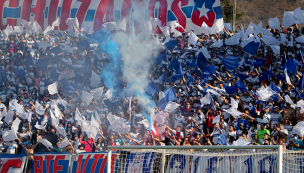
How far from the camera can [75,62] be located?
13227mm

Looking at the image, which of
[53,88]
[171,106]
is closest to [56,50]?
[53,88]

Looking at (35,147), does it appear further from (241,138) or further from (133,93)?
(241,138)

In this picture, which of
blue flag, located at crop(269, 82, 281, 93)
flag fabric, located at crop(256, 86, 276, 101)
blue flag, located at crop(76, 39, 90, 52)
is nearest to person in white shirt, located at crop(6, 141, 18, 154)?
blue flag, located at crop(76, 39, 90, 52)

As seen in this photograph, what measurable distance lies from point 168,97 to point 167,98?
4cm

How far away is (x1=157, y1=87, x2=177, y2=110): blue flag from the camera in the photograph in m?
10.1

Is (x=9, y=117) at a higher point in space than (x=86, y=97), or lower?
lower

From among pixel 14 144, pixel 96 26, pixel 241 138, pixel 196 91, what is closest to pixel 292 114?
pixel 241 138

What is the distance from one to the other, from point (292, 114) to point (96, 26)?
33.7ft

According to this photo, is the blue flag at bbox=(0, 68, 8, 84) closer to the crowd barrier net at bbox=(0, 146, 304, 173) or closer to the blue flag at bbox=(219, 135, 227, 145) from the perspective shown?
the crowd barrier net at bbox=(0, 146, 304, 173)

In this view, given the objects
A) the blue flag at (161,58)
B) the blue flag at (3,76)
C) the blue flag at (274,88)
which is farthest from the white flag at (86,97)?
the blue flag at (274,88)

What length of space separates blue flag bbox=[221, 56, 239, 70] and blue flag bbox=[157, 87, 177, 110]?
176 cm

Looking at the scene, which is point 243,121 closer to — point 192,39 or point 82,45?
point 192,39

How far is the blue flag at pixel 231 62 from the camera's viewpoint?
10.7 metres

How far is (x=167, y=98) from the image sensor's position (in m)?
10.2
